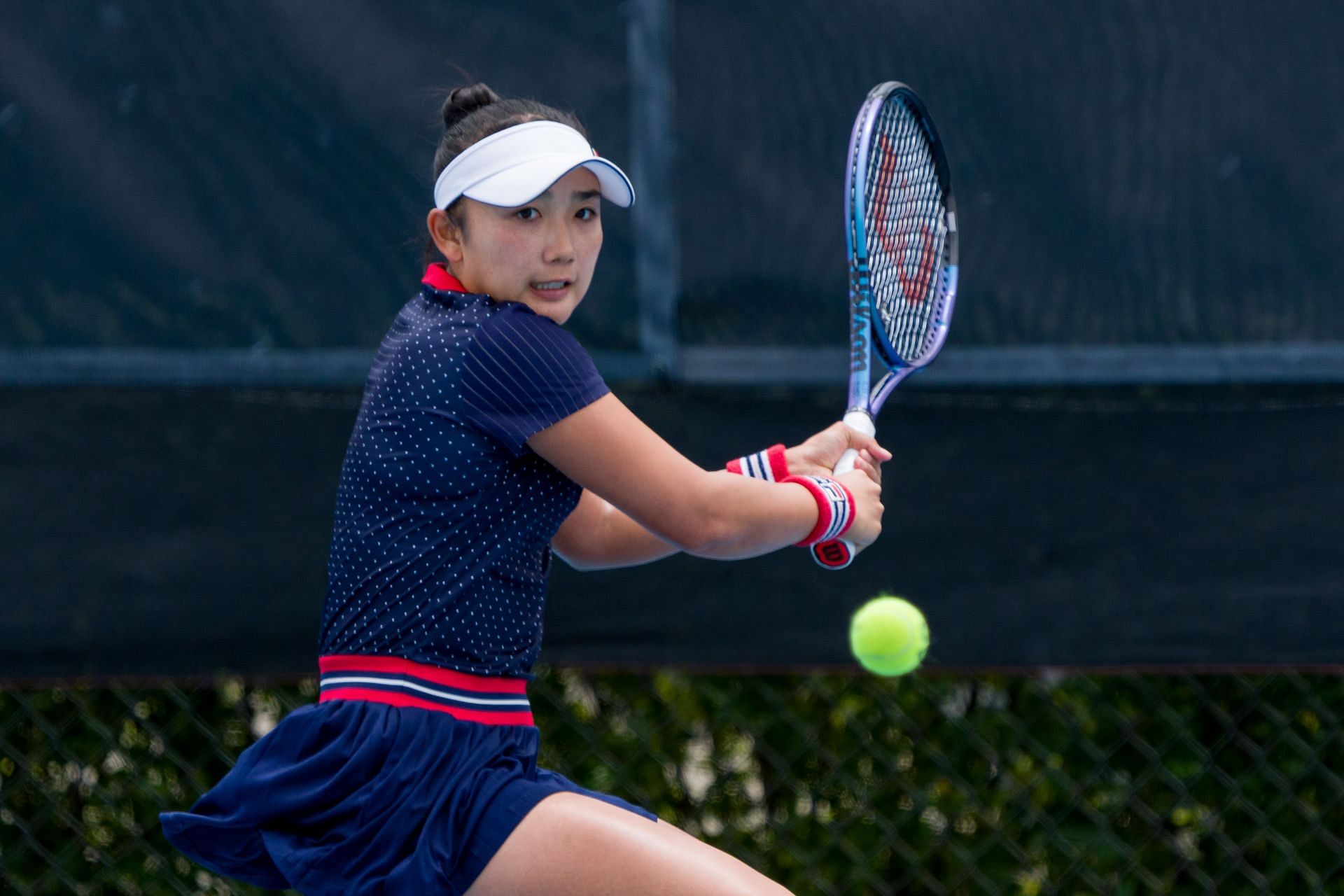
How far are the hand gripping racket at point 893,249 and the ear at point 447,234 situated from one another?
607 mm

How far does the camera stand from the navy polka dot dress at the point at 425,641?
6.50ft

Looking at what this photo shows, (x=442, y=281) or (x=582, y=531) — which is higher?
(x=442, y=281)

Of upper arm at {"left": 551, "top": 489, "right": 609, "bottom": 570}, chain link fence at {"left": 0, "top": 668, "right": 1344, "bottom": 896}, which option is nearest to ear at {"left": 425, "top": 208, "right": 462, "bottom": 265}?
upper arm at {"left": 551, "top": 489, "right": 609, "bottom": 570}

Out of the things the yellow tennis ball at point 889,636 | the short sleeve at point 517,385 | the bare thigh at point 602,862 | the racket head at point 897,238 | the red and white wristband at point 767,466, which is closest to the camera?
the bare thigh at point 602,862

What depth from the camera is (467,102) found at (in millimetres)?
2266

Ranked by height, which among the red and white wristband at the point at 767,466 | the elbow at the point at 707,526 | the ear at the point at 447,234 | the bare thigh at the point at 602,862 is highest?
the ear at the point at 447,234

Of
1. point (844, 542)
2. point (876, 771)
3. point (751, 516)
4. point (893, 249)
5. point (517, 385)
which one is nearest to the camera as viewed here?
point (517, 385)

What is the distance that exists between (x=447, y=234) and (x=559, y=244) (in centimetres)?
18

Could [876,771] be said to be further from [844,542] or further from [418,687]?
[418,687]

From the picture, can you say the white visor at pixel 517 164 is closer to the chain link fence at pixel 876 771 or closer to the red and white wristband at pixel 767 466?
the red and white wristband at pixel 767 466

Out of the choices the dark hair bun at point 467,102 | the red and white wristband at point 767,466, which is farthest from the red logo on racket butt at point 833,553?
the dark hair bun at point 467,102

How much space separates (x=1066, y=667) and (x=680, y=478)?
51.4 inches

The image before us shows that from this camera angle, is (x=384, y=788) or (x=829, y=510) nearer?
(x=384, y=788)

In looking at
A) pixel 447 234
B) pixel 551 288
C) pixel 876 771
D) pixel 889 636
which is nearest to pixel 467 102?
pixel 447 234
